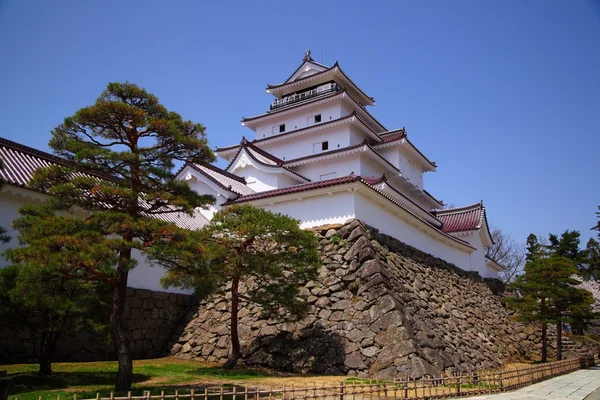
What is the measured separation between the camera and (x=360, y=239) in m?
13.7

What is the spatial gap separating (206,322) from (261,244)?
3969 millimetres

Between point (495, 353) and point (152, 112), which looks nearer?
point (152, 112)

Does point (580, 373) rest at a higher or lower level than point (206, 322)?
lower

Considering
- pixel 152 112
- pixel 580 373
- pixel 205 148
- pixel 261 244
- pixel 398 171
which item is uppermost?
pixel 398 171

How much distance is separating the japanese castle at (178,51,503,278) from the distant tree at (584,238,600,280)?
247 inches

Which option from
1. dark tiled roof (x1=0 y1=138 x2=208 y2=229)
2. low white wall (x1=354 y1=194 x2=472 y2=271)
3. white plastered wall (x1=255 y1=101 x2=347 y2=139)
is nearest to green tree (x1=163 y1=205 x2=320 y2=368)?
dark tiled roof (x1=0 y1=138 x2=208 y2=229)

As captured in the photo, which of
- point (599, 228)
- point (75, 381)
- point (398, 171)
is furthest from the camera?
point (599, 228)

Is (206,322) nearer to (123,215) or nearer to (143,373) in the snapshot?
(143,373)

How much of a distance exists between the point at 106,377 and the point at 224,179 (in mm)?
11219

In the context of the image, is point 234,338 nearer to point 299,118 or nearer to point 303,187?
point 303,187

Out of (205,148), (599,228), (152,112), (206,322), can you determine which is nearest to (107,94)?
(152,112)

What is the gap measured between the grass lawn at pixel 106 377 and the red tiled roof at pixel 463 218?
1669cm

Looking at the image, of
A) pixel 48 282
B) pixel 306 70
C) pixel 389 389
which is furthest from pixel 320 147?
pixel 48 282

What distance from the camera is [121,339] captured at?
815 cm
